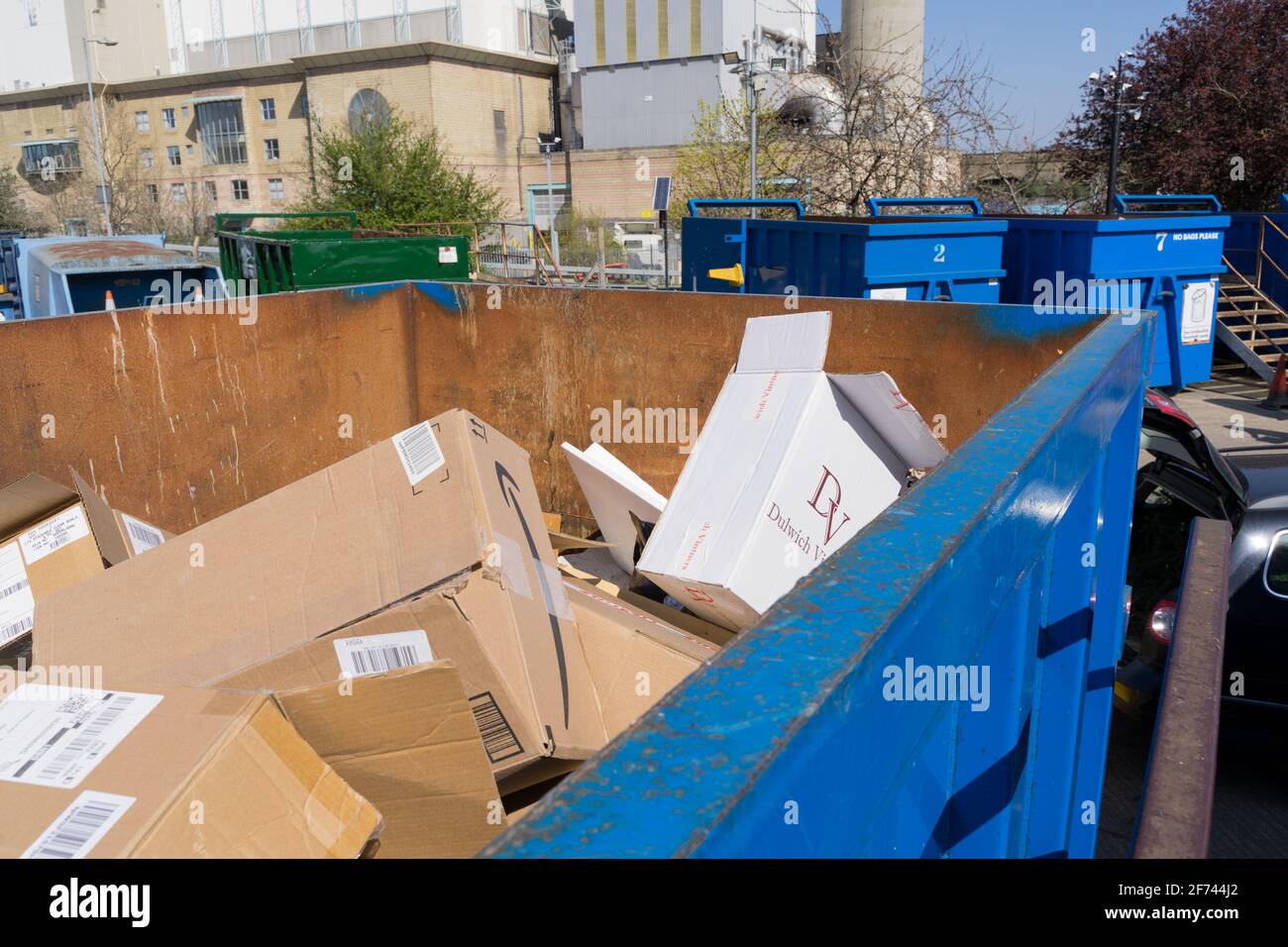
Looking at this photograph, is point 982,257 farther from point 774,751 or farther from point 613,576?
point 774,751

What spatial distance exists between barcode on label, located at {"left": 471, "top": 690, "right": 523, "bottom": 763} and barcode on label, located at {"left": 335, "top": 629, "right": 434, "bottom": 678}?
15 centimetres

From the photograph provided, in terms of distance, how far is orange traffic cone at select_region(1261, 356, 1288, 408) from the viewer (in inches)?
432

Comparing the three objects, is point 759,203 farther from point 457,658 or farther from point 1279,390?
point 457,658

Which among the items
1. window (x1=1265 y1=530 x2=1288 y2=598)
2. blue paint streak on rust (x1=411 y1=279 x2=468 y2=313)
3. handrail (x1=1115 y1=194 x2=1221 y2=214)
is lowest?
window (x1=1265 y1=530 x2=1288 y2=598)

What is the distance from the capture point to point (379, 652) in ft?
6.45

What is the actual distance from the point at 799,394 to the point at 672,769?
2.37 metres

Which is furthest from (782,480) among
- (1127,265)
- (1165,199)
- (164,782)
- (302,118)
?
(302,118)

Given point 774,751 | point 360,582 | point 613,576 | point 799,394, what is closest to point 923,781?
point 774,751

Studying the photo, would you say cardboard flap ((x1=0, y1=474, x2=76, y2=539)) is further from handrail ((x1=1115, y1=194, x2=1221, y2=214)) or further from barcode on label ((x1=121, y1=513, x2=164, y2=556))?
handrail ((x1=1115, y1=194, x2=1221, y2=214))

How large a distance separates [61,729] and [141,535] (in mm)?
1580

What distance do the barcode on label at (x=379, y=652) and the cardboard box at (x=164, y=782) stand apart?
1.05 ft

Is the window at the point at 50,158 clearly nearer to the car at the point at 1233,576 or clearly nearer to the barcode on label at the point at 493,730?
the car at the point at 1233,576

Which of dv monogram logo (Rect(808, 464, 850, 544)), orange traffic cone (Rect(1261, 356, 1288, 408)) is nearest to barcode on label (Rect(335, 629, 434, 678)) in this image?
dv monogram logo (Rect(808, 464, 850, 544))

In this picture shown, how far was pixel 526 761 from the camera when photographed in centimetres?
197
